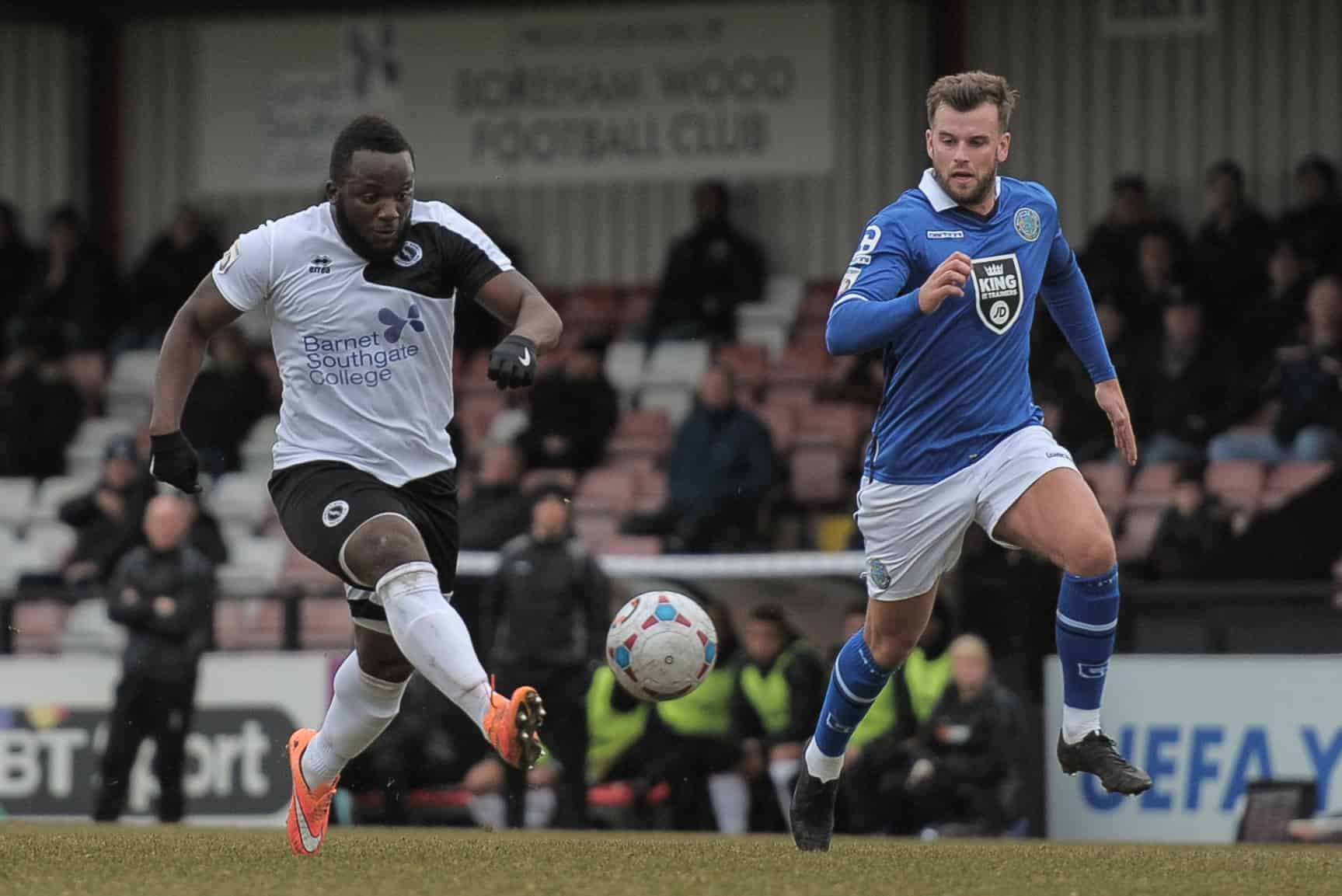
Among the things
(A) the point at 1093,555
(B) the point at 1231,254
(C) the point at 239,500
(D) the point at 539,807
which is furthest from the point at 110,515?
(A) the point at 1093,555

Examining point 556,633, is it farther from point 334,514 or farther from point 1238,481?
point 334,514

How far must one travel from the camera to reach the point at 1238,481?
563 inches

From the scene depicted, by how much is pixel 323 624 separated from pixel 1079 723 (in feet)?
24.9

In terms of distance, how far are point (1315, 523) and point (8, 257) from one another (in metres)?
11.8

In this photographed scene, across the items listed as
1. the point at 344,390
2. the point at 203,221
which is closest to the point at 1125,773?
the point at 344,390

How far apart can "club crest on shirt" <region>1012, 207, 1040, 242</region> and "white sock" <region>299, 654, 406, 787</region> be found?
241cm

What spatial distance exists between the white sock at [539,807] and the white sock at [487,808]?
15 cm

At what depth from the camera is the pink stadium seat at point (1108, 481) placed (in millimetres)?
14414

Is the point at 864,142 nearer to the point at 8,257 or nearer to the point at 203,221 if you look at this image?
the point at 203,221

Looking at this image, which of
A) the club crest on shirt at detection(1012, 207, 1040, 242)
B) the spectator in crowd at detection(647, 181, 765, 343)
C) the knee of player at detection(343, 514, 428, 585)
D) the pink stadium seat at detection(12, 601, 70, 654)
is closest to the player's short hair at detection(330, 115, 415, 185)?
the knee of player at detection(343, 514, 428, 585)

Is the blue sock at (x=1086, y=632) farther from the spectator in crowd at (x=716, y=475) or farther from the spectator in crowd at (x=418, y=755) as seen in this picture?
the spectator in crowd at (x=716, y=475)

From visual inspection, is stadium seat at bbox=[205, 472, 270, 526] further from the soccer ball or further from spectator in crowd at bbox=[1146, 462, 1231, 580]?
the soccer ball

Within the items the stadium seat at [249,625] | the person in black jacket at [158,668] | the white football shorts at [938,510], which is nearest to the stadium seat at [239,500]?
the stadium seat at [249,625]

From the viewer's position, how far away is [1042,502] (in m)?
7.20
